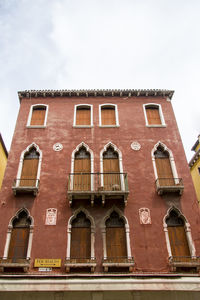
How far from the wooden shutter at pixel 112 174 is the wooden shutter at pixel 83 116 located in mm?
3239

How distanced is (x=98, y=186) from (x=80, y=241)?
2.85m

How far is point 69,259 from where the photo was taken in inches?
440

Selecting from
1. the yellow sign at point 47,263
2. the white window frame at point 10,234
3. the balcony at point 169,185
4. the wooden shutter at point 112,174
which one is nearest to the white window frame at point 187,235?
the balcony at point 169,185

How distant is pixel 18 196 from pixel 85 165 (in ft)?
12.9

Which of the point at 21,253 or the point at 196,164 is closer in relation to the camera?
the point at 21,253

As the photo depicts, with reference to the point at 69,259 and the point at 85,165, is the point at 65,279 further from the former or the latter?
the point at 85,165

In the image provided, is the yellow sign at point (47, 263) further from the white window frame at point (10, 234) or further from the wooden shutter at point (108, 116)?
the wooden shutter at point (108, 116)

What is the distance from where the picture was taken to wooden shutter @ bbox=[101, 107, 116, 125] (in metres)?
16.2

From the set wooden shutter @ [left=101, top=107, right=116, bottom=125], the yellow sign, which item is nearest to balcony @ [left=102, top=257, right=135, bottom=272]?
the yellow sign

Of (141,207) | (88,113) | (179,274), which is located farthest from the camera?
(88,113)

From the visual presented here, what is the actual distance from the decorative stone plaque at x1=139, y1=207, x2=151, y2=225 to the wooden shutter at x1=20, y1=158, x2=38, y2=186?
19.0 ft

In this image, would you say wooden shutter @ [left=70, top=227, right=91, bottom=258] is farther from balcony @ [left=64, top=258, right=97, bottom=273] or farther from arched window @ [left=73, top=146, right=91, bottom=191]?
arched window @ [left=73, top=146, right=91, bottom=191]

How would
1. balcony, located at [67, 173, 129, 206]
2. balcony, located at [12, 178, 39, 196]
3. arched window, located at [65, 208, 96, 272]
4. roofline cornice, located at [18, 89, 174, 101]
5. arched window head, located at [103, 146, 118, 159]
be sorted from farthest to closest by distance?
roofline cornice, located at [18, 89, 174, 101] → arched window head, located at [103, 146, 118, 159] → balcony, located at [12, 178, 39, 196] → balcony, located at [67, 173, 129, 206] → arched window, located at [65, 208, 96, 272]

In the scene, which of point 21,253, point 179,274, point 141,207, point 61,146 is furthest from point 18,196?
point 179,274
